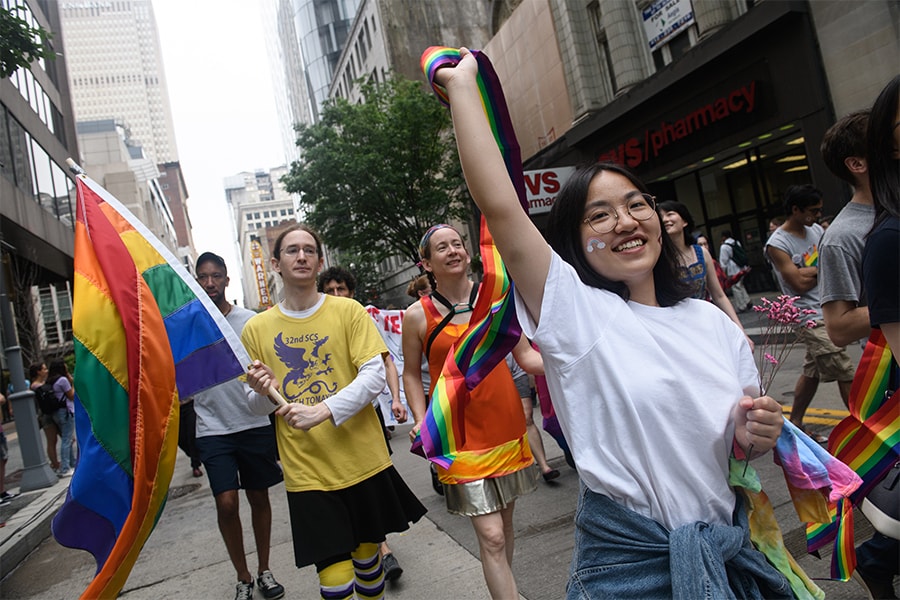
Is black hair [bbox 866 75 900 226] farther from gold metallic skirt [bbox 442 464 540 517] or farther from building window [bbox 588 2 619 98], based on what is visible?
building window [bbox 588 2 619 98]

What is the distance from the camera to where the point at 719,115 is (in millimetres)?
14750

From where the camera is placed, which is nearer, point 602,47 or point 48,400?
point 48,400

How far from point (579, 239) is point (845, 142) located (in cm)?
169

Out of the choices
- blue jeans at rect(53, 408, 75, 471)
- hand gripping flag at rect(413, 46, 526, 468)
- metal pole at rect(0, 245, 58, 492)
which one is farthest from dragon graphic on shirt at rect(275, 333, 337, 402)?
blue jeans at rect(53, 408, 75, 471)

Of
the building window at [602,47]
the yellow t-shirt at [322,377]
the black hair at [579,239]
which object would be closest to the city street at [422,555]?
the yellow t-shirt at [322,377]

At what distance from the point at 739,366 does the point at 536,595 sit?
2234mm

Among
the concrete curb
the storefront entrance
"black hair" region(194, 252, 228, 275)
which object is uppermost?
the storefront entrance

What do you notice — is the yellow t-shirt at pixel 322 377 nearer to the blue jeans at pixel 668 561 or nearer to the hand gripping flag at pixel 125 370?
the hand gripping flag at pixel 125 370

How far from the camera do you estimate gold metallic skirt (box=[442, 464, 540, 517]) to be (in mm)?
3045

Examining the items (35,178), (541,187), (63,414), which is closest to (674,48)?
(541,187)

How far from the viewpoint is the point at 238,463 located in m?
4.26

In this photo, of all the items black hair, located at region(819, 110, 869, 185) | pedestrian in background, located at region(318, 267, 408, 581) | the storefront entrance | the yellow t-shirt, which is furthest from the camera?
the storefront entrance

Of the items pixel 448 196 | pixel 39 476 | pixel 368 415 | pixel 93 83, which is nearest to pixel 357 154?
pixel 448 196

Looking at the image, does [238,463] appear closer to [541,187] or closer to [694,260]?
[694,260]
